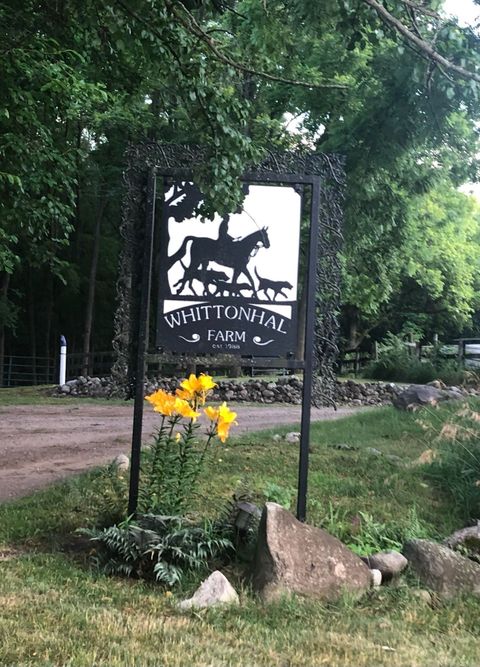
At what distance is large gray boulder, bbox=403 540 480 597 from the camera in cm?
393

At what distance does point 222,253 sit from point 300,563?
6.86 feet

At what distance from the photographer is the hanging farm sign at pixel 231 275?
15.0 feet

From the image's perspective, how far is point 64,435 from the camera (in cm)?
912

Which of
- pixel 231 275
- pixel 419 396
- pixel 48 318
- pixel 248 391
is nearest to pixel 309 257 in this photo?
pixel 231 275

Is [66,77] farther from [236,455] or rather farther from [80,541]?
[80,541]

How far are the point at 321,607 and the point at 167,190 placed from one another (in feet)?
9.41

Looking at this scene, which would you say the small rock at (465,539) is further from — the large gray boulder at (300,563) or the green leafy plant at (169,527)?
the green leafy plant at (169,527)

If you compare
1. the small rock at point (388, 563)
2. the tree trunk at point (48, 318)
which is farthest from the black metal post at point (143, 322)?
the tree trunk at point (48, 318)

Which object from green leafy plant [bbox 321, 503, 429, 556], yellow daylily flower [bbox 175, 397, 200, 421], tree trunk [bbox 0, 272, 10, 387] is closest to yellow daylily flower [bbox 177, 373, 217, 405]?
yellow daylily flower [bbox 175, 397, 200, 421]

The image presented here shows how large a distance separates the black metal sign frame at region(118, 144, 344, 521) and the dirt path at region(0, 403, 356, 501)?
198 centimetres

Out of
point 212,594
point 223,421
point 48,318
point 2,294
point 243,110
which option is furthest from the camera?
point 48,318

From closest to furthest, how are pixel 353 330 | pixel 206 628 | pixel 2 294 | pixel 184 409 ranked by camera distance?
pixel 206 628, pixel 184 409, pixel 2 294, pixel 353 330

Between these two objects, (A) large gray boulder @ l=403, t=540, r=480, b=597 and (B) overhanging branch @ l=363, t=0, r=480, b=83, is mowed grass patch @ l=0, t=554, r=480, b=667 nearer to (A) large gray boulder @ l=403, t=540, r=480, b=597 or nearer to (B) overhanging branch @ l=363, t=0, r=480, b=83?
(A) large gray boulder @ l=403, t=540, r=480, b=597

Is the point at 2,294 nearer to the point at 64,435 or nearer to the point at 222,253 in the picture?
the point at 64,435
